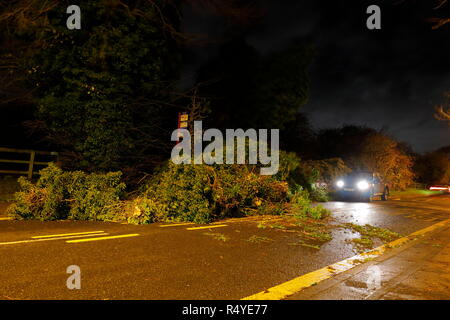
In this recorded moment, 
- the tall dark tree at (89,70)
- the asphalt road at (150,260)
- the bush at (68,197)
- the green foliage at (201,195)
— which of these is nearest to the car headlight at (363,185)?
the green foliage at (201,195)

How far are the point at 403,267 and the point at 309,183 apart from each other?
41.1 ft

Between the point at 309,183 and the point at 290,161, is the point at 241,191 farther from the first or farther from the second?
the point at 309,183

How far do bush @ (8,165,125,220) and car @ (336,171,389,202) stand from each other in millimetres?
14566

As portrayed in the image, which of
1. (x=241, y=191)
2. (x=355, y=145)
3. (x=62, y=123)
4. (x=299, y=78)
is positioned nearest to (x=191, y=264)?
(x=241, y=191)

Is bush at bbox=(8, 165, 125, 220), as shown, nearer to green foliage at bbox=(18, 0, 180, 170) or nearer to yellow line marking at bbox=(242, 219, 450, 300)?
green foliage at bbox=(18, 0, 180, 170)

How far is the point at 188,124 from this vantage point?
39.5 ft

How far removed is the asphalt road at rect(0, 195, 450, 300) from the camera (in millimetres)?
3791

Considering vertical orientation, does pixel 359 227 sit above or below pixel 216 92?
below

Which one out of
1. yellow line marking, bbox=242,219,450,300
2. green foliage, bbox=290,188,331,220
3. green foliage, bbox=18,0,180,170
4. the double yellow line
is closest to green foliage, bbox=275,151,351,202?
green foliage, bbox=290,188,331,220

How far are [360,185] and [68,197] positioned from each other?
15806 millimetres

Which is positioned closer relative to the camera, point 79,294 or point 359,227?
point 79,294

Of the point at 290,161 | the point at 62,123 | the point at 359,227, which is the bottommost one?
the point at 359,227

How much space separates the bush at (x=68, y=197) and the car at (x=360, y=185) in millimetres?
14566

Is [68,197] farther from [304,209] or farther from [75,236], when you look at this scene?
[304,209]
